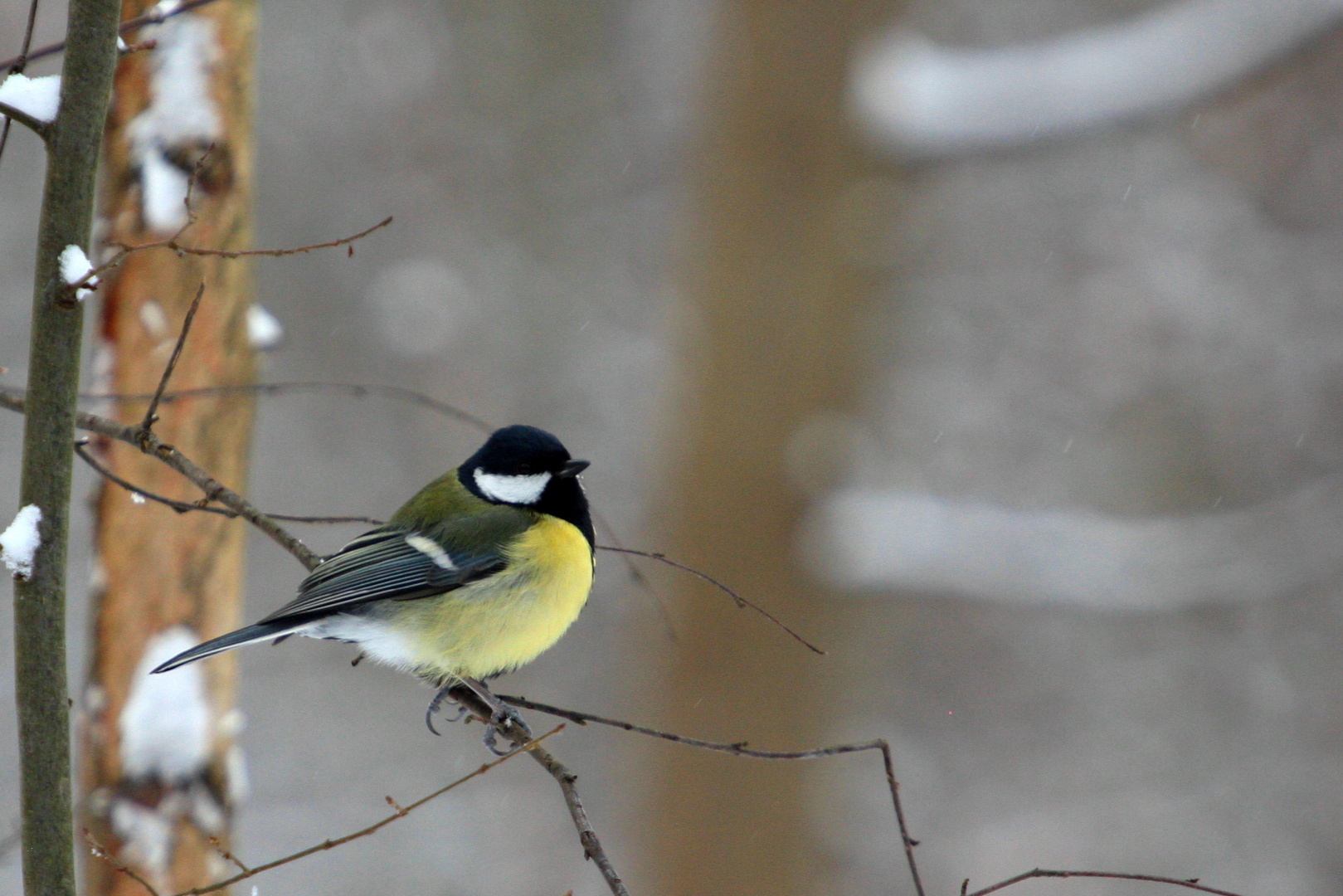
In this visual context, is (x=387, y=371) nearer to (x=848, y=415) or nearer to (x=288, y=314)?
(x=288, y=314)

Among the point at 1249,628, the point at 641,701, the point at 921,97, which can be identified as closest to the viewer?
the point at 921,97

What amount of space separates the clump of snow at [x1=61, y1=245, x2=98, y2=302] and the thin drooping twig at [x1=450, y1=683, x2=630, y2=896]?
2.66ft

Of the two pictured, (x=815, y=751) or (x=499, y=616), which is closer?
(x=815, y=751)

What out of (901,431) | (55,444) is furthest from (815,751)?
(901,431)

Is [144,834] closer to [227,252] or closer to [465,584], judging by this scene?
[465,584]

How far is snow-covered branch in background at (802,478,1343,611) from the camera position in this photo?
169 inches

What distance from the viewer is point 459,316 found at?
25.9 feet

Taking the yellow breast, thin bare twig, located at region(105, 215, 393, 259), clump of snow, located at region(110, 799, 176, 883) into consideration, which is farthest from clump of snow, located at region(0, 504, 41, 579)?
clump of snow, located at region(110, 799, 176, 883)

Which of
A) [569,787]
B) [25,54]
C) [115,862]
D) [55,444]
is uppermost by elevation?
[25,54]

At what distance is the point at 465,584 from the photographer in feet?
8.31

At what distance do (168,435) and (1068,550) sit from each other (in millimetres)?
3443

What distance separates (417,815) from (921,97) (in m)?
4.96

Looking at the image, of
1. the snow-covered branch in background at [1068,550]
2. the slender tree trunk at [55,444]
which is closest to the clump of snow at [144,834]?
the slender tree trunk at [55,444]

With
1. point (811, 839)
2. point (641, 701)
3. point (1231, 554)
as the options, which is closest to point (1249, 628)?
point (1231, 554)
